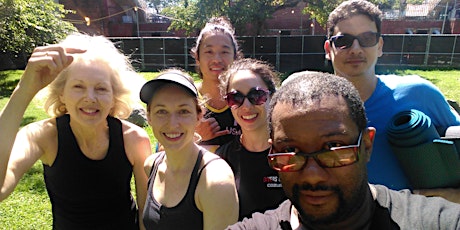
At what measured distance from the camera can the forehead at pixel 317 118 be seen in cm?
130

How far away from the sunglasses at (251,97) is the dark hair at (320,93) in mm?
1005

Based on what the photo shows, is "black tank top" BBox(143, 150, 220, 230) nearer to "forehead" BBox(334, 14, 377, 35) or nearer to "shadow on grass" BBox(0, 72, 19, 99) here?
"forehead" BBox(334, 14, 377, 35)

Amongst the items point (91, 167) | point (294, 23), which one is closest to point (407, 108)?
point (91, 167)

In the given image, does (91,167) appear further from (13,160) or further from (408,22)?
(408,22)

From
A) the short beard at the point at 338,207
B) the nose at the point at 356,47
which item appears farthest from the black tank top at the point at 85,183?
the nose at the point at 356,47

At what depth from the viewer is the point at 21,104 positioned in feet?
6.48

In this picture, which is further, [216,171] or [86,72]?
[86,72]

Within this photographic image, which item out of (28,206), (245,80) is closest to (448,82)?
(245,80)

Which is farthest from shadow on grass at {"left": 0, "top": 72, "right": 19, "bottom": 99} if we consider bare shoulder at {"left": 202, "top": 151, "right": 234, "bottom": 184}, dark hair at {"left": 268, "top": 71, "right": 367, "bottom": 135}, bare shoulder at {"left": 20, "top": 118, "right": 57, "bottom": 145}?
dark hair at {"left": 268, "top": 71, "right": 367, "bottom": 135}

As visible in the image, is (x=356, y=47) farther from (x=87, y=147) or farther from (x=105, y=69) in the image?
(x=87, y=147)

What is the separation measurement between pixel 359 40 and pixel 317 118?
1304mm

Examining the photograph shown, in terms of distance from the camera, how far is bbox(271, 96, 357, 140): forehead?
4.26 ft

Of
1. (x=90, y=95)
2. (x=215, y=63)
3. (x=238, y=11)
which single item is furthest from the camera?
(x=238, y=11)

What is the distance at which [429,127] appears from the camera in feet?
5.95
